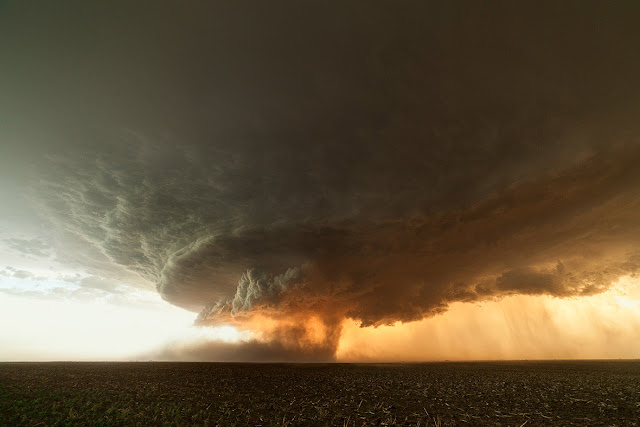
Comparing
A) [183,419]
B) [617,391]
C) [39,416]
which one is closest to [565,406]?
[617,391]

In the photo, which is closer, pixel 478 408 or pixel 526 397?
pixel 478 408

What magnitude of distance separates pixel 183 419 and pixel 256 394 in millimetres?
12439

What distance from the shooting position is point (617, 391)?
33000mm

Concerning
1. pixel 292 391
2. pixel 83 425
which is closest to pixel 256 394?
pixel 292 391

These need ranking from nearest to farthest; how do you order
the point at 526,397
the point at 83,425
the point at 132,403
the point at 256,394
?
the point at 83,425 → the point at 132,403 → the point at 526,397 → the point at 256,394

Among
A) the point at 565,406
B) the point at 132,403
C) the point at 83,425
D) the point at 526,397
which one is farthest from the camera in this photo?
the point at 526,397

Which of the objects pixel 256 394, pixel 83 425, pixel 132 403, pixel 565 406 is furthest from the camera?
pixel 256 394

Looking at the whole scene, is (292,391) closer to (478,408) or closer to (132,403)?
(132,403)

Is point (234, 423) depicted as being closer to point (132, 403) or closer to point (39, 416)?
point (132, 403)

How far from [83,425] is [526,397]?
42156mm

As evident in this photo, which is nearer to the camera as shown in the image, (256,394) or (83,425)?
(83,425)

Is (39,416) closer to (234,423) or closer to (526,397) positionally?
(234,423)

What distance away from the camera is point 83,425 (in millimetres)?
22734

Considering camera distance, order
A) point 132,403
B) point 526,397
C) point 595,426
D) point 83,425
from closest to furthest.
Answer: point 595,426 < point 83,425 < point 132,403 < point 526,397
